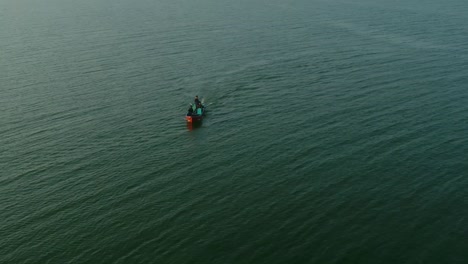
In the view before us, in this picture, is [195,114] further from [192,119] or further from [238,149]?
[238,149]

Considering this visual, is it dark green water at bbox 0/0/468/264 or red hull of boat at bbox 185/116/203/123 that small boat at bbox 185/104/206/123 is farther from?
dark green water at bbox 0/0/468/264

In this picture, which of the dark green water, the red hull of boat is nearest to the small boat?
the red hull of boat

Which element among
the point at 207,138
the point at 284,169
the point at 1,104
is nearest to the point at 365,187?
the point at 284,169

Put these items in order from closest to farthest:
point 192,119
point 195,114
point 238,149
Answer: point 238,149
point 192,119
point 195,114

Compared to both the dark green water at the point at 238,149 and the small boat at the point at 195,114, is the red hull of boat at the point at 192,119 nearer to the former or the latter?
the small boat at the point at 195,114

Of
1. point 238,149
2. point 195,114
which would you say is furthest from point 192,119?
point 238,149

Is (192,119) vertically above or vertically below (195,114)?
below

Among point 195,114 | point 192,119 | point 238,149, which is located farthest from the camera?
point 195,114

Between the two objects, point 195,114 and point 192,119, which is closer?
point 192,119
